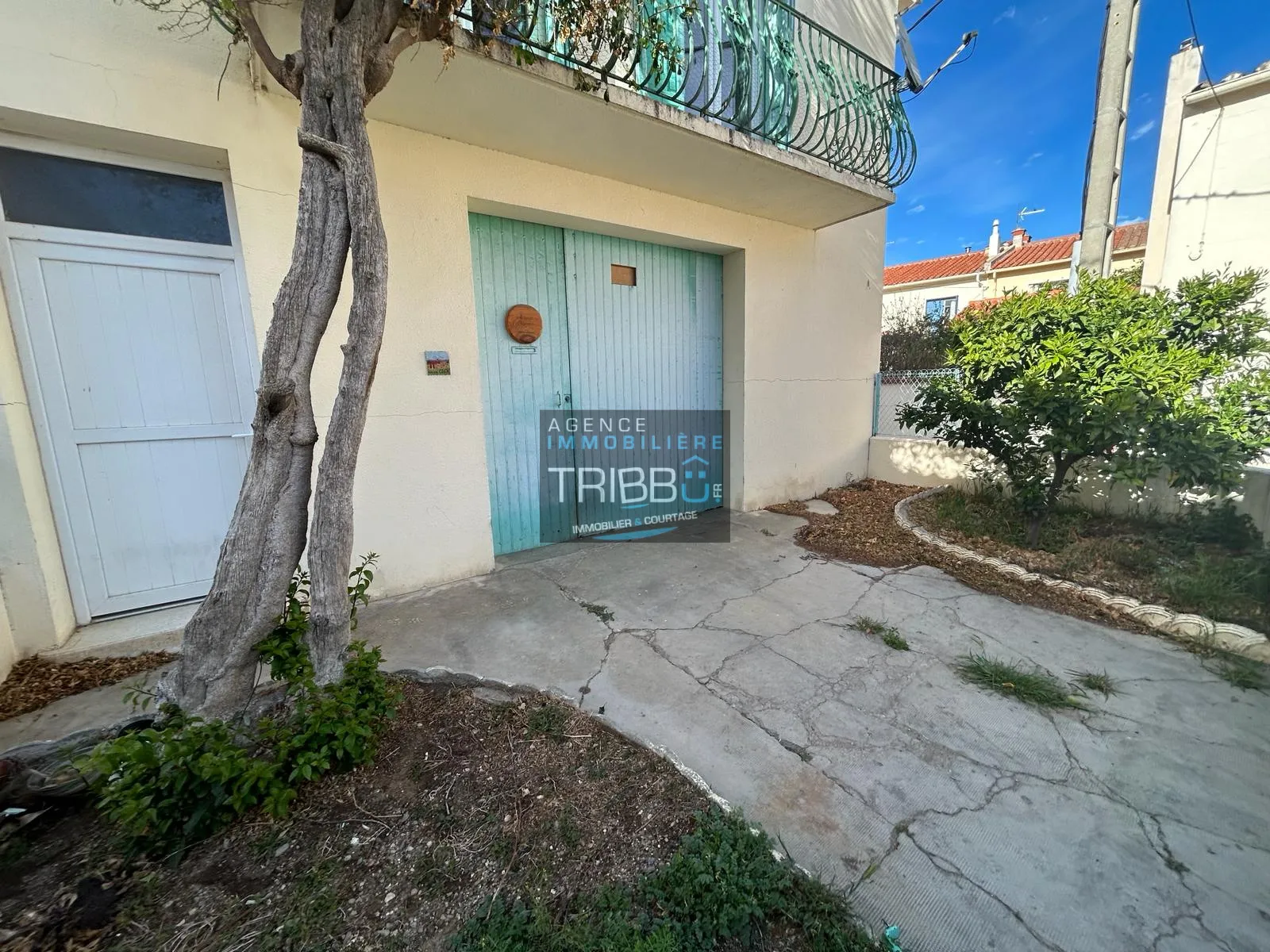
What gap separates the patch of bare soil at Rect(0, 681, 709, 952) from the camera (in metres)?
1.20

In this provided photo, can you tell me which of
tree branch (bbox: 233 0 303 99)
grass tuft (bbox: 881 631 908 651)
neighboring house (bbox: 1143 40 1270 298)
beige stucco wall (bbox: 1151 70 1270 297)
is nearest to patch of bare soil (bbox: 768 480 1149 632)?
grass tuft (bbox: 881 631 908 651)

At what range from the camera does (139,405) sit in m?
2.77

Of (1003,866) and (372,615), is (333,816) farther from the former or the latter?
(1003,866)

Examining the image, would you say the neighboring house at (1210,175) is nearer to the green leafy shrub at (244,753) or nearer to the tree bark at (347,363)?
the tree bark at (347,363)

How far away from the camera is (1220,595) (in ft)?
9.71

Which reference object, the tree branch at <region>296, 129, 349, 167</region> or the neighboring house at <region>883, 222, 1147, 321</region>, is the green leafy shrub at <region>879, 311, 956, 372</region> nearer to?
the neighboring house at <region>883, 222, 1147, 321</region>

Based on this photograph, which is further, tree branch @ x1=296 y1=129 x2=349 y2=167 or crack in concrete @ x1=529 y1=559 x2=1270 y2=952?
tree branch @ x1=296 y1=129 x2=349 y2=167

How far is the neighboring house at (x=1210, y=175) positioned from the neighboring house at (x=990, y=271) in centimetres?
550

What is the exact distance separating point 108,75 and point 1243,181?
12.7m

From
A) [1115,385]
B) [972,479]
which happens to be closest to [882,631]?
[1115,385]

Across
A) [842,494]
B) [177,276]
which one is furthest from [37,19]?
[842,494]

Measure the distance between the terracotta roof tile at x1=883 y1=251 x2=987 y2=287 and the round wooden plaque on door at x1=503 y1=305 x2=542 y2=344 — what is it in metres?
16.2

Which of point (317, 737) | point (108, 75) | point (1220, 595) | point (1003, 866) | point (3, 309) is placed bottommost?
point (1003, 866)

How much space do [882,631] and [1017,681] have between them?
0.66 m
